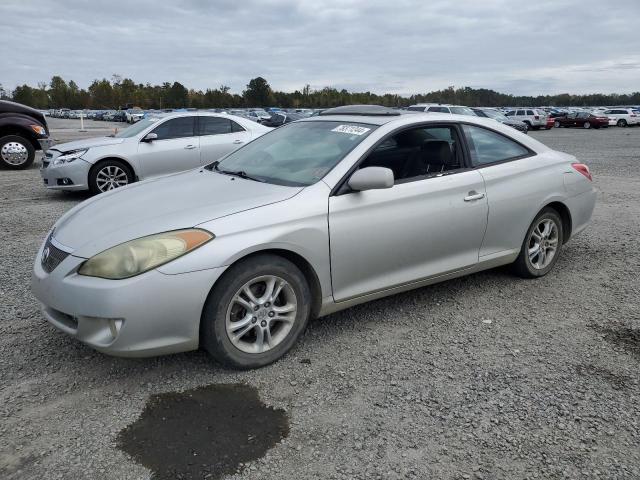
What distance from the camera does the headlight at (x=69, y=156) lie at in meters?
8.62

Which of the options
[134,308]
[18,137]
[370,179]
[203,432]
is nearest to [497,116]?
[18,137]

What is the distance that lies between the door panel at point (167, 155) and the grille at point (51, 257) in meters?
5.66

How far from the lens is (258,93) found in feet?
366

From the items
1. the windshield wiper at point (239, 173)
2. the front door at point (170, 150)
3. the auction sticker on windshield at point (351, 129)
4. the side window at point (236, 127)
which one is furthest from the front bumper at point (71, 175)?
the auction sticker on windshield at point (351, 129)

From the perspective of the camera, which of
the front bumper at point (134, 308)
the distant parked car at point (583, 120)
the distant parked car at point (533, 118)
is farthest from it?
the distant parked car at point (583, 120)

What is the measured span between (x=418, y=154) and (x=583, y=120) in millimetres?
41517

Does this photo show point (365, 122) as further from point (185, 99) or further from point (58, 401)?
point (185, 99)

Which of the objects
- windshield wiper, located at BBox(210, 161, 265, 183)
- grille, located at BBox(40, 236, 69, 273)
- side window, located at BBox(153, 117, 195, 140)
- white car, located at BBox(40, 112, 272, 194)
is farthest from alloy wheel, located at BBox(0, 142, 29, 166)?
grille, located at BBox(40, 236, 69, 273)

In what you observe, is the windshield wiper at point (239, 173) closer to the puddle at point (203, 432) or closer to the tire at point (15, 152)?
the puddle at point (203, 432)

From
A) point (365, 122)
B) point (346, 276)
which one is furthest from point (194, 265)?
point (365, 122)

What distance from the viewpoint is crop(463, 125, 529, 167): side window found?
435cm

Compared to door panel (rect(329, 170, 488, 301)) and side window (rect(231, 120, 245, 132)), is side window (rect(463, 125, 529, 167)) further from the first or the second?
side window (rect(231, 120, 245, 132))

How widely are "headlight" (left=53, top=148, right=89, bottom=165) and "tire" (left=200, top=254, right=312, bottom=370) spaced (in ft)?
21.6

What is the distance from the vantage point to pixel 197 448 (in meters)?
2.56
